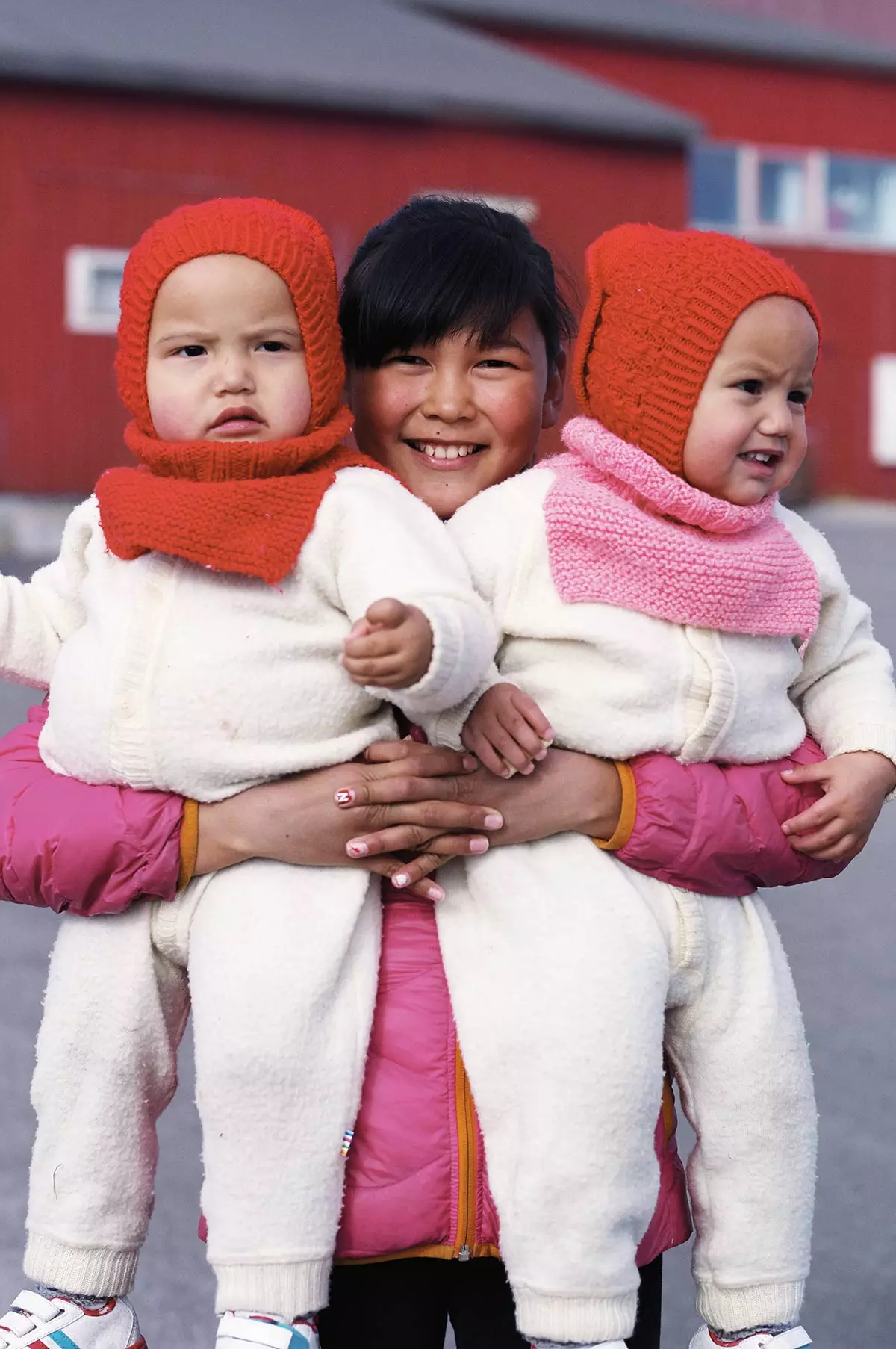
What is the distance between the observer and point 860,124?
17453 millimetres

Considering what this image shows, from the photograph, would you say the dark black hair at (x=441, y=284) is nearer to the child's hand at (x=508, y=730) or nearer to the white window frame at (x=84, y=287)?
the child's hand at (x=508, y=730)

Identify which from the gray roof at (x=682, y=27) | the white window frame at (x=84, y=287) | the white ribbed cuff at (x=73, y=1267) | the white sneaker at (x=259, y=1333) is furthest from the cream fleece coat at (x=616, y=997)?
the gray roof at (x=682, y=27)

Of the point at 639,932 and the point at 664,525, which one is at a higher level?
the point at 664,525

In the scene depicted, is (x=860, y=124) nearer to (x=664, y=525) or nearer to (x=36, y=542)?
(x=36, y=542)

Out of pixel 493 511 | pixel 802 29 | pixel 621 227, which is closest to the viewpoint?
pixel 493 511

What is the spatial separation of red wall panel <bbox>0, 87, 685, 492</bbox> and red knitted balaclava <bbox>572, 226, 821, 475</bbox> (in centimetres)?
1049

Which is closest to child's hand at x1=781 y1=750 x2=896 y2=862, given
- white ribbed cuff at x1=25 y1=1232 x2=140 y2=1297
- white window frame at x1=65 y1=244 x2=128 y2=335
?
white ribbed cuff at x1=25 y1=1232 x2=140 y2=1297

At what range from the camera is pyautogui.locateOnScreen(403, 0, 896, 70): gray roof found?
1560cm

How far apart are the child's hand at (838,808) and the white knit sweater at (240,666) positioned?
0.44 metres

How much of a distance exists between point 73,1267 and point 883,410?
1713 cm

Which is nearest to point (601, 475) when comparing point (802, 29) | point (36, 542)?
point (36, 542)

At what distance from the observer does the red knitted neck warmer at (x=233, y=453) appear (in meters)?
1.66

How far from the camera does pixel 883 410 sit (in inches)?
695

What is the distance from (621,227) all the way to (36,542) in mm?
8623
